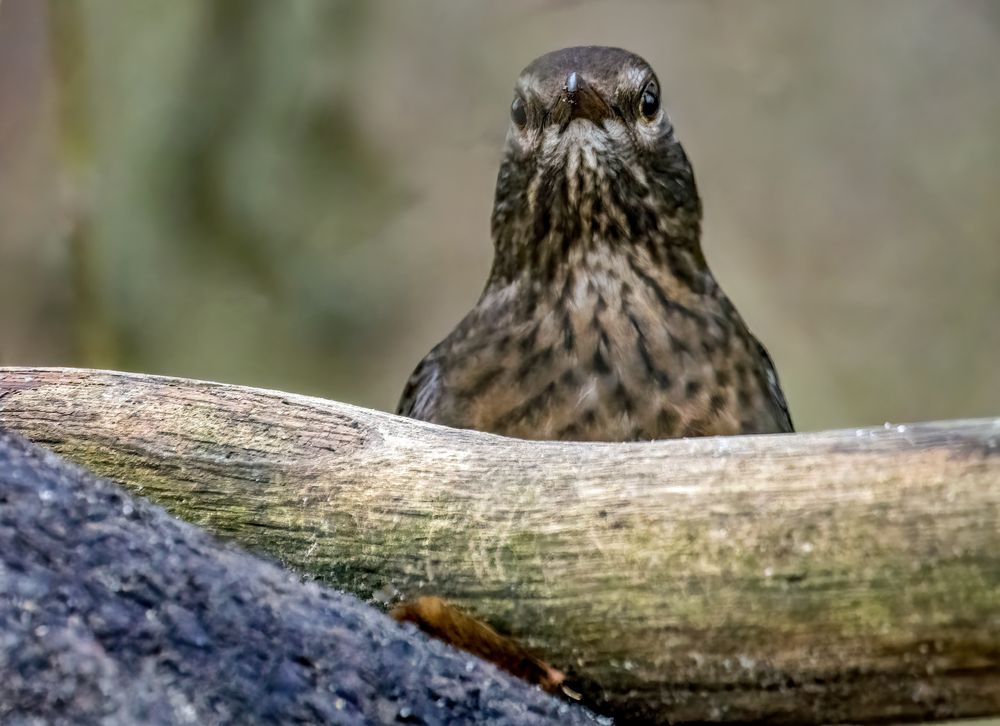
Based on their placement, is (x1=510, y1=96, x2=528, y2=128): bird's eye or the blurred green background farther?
the blurred green background

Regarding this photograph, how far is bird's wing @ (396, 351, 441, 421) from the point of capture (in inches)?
105

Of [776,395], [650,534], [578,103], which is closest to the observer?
[650,534]

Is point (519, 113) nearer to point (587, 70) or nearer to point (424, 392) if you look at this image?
point (587, 70)

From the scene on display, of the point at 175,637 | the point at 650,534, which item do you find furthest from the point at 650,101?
the point at 175,637

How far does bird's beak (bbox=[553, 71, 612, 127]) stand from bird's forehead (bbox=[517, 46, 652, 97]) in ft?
0.06

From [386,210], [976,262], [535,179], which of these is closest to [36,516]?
[535,179]

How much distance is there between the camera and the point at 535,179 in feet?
8.75

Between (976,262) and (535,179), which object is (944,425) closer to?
(535,179)

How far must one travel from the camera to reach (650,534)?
1.34 meters

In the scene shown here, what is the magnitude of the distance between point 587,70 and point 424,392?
0.83 m

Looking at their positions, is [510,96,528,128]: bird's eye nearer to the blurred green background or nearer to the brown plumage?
the brown plumage

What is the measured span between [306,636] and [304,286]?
13.4 feet

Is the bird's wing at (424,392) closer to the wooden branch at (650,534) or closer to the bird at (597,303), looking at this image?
the bird at (597,303)

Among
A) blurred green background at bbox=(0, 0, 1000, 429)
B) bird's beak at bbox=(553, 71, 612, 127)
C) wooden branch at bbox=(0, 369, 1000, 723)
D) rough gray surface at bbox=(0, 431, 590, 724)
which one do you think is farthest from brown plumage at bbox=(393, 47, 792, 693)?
blurred green background at bbox=(0, 0, 1000, 429)
